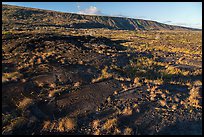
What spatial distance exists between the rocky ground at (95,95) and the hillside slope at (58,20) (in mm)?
32944

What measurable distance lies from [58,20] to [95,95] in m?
70.6

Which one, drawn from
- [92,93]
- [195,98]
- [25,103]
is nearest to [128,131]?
[92,93]

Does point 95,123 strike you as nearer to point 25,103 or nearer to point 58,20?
point 25,103

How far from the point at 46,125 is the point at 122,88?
669 cm

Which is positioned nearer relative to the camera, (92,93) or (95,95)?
(95,95)

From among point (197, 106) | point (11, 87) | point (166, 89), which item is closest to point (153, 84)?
point (166, 89)

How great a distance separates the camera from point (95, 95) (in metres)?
15.2

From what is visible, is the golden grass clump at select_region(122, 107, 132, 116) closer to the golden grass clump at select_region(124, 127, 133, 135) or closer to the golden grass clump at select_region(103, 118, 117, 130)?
the golden grass clump at select_region(103, 118, 117, 130)

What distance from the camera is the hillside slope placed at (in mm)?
63969

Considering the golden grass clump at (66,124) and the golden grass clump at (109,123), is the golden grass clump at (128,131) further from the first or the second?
the golden grass clump at (66,124)

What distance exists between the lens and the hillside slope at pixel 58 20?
6397 cm

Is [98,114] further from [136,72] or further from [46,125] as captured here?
[136,72]

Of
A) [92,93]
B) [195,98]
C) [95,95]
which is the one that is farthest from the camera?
[195,98]

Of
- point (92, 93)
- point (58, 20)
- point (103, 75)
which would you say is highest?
point (103, 75)
